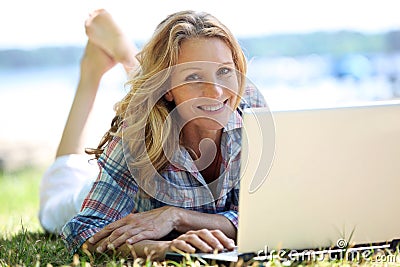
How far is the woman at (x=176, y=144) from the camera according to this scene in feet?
8.48

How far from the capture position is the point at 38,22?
2245 cm

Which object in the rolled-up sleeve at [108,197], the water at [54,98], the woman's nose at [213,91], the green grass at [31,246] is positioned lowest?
the green grass at [31,246]

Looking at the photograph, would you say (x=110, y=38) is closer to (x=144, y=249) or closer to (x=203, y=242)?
(x=144, y=249)

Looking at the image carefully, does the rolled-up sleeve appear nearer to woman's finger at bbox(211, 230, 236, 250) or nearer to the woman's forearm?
the woman's forearm

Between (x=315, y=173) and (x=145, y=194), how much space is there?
0.78 meters

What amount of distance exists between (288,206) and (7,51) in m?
20.0

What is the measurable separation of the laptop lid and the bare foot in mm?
1844

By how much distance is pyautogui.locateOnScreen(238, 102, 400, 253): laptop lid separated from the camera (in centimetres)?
208

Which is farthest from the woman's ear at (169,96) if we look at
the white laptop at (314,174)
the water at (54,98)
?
the water at (54,98)

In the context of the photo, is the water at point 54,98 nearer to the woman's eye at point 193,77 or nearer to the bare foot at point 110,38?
the bare foot at point 110,38

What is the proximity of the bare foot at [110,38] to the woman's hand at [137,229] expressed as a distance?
1.40 m

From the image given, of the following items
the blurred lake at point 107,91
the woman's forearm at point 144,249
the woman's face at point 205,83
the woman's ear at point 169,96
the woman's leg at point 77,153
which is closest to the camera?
the woman's forearm at point 144,249

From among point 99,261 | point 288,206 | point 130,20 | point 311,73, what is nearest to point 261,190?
point 288,206

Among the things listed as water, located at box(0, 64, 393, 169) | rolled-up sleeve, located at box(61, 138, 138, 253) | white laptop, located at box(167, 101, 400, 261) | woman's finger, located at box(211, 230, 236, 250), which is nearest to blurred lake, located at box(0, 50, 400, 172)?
water, located at box(0, 64, 393, 169)
